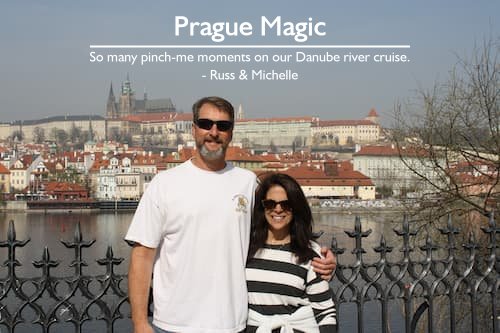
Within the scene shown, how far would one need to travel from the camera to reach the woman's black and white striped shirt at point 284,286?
164cm

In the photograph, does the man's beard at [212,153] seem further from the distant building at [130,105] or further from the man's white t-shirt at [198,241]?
the distant building at [130,105]

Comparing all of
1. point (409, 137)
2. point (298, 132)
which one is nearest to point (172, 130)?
point (298, 132)

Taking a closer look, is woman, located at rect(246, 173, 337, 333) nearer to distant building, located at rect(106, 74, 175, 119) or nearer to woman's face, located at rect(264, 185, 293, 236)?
woman's face, located at rect(264, 185, 293, 236)

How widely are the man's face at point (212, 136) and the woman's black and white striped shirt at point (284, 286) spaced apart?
244 mm

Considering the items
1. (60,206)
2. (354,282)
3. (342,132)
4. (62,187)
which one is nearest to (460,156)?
(354,282)

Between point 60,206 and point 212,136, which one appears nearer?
point 212,136

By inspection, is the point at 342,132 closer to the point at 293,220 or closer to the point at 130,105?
the point at 130,105

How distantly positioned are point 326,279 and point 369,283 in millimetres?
536

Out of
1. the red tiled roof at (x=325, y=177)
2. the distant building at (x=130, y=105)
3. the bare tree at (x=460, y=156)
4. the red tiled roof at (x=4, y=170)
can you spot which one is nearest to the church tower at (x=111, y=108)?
the distant building at (x=130, y=105)

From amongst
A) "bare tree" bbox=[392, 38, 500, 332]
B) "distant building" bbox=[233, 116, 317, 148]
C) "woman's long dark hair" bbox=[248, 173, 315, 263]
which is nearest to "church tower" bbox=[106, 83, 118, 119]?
"distant building" bbox=[233, 116, 317, 148]

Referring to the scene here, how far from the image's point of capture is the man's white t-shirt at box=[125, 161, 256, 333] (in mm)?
1584

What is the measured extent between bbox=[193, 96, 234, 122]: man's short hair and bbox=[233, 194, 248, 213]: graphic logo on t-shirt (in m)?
0.17

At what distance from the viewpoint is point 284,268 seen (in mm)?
1644

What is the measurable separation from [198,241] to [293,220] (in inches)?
9.2
